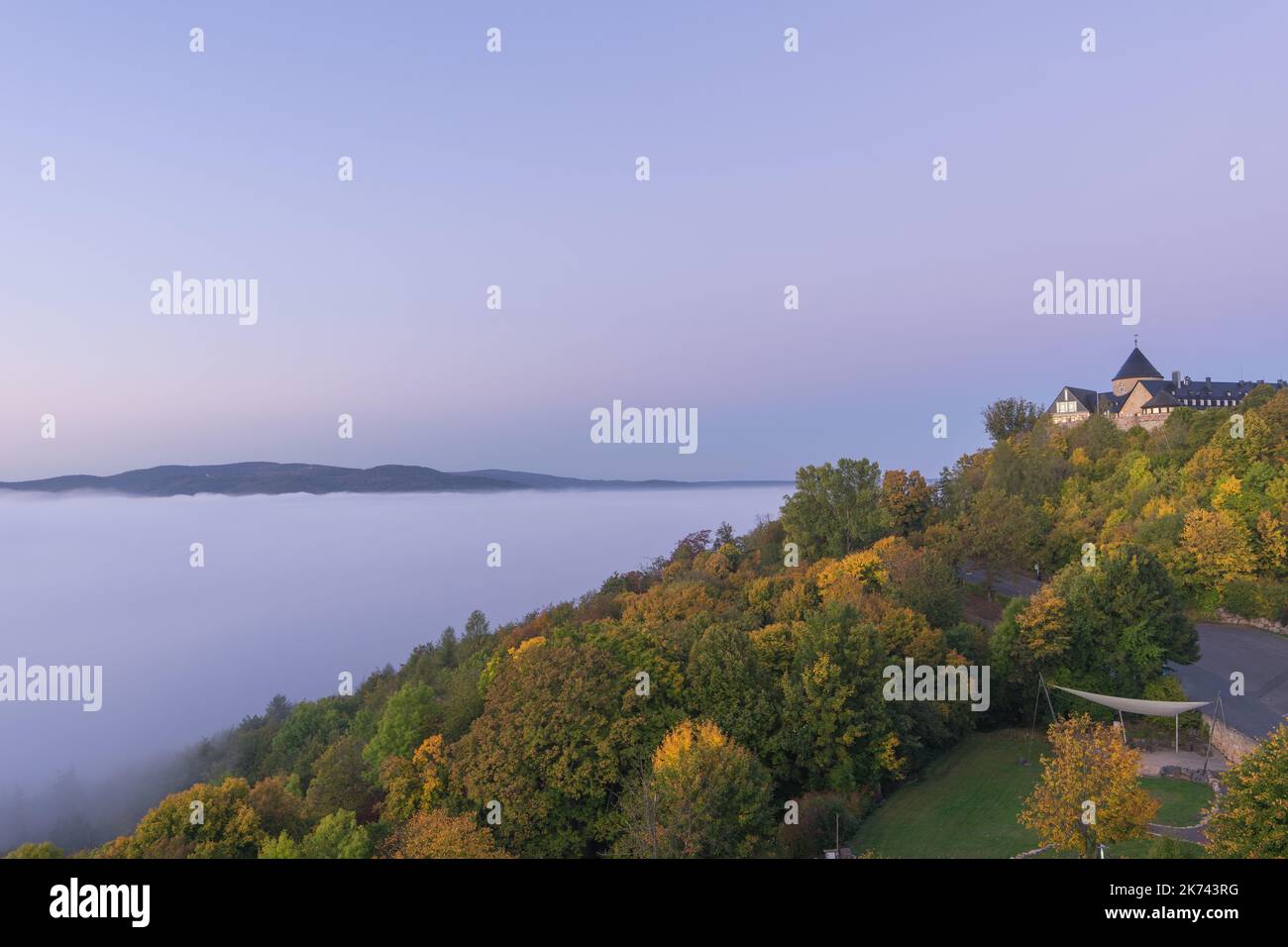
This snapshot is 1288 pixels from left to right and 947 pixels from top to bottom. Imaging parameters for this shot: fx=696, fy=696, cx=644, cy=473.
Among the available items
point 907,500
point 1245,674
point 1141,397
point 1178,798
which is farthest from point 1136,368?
point 1178,798

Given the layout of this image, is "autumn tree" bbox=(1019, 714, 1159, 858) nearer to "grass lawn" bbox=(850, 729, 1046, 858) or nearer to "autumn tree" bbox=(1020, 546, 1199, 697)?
"grass lawn" bbox=(850, 729, 1046, 858)

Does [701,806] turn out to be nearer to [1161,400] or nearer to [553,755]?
[553,755]

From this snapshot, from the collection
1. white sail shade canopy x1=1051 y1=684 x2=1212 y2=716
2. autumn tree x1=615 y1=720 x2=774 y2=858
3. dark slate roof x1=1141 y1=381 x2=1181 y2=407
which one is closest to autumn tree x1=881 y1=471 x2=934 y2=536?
dark slate roof x1=1141 y1=381 x2=1181 y2=407

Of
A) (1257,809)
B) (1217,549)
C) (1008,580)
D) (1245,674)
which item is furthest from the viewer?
(1008,580)

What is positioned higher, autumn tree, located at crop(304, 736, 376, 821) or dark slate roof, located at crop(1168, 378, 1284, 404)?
dark slate roof, located at crop(1168, 378, 1284, 404)

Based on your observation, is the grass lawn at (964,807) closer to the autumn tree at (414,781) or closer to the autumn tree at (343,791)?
the autumn tree at (414,781)

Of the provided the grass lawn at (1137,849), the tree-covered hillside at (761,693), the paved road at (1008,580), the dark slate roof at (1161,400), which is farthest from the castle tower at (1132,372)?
the grass lawn at (1137,849)
